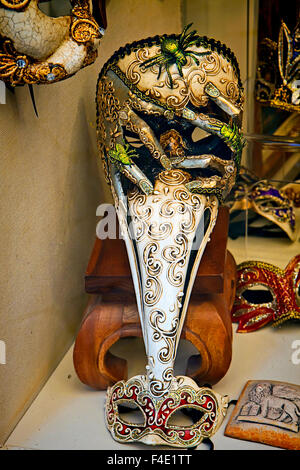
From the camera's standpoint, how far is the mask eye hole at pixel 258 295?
1.51 metres

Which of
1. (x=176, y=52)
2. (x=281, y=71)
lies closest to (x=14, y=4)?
(x=176, y=52)

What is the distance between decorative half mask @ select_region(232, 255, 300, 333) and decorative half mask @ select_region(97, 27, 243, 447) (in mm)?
289

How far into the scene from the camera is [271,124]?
155cm

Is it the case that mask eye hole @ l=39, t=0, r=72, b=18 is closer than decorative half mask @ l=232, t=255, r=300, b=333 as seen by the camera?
Yes

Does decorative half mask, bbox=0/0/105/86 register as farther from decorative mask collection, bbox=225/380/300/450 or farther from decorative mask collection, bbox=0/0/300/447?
decorative mask collection, bbox=225/380/300/450

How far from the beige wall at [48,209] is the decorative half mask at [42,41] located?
0.08 meters

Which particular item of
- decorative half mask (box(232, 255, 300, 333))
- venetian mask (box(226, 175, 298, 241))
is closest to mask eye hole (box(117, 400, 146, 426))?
decorative half mask (box(232, 255, 300, 333))

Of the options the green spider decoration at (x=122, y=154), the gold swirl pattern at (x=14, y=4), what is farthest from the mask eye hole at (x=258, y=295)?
the gold swirl pattern at (x=14, y=4)

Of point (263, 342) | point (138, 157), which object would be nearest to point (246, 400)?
point (263, 342)

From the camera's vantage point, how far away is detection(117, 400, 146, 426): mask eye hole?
121cm

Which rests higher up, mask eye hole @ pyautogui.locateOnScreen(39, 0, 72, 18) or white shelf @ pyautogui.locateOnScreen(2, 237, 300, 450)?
mask eye hole @ pyautogui.locateOnScreen(39, 0, 72, 18)

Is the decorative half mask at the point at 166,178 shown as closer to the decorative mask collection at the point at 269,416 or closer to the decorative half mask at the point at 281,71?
the decorative mask collection at the point at 269,416

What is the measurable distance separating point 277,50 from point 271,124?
160 mm

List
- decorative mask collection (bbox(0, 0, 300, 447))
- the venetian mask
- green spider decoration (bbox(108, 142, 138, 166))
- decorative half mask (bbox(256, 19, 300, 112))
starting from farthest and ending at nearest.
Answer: the venetian mask
decorative half mask (bbox(256, 19, 300, 112))
green spider decoration (bbox(108, 142, 138, 166))
decorative mask collection (bbox(0, 0, 300, 447))
